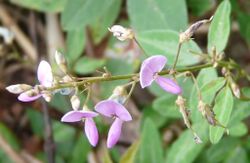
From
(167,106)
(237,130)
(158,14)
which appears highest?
(158,14)

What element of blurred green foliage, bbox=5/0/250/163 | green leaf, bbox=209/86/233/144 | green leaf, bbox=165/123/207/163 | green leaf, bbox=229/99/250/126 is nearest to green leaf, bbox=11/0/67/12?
blurred green foliage, bbox=5/0/250/163

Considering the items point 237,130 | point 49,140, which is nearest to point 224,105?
point 237,130

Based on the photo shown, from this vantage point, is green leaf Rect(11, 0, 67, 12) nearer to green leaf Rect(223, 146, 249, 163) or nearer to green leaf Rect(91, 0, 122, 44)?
green leaf Rect(91, 0, 122, 44)

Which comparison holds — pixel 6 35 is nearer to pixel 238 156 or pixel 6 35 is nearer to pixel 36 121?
pixel 36 121

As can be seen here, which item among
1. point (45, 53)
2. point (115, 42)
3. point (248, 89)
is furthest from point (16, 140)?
point (248, 89)

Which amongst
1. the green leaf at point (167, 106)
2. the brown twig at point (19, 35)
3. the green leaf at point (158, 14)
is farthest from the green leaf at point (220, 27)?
the brown twig at point (19, 35)

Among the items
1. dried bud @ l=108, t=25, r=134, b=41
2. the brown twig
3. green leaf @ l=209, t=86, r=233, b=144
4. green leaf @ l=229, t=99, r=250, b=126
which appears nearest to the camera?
dried bud @ l=108, t=25, r=134, b=41
